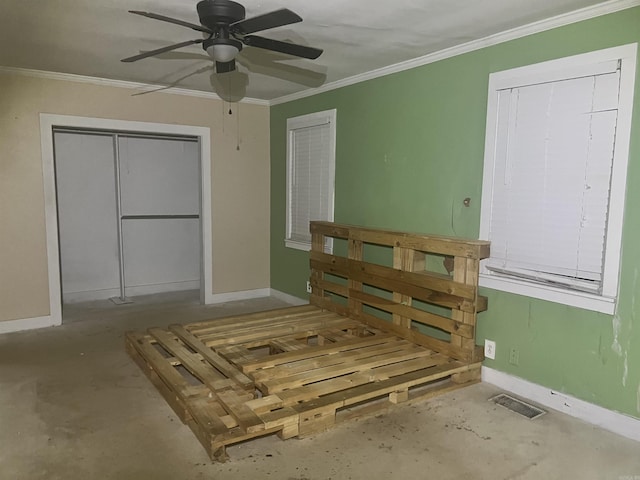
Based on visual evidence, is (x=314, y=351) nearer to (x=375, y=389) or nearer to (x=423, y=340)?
(x=375, y=389)

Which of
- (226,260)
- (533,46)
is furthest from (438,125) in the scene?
(226,260)

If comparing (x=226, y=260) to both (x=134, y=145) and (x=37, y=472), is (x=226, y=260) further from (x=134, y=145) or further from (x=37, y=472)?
(x=37, y=472)

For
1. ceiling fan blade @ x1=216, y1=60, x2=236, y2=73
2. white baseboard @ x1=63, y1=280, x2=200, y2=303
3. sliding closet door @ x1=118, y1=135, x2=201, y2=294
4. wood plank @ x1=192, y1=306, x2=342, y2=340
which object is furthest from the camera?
sliding closet door @ x1=118, y1=135, x2=201, y2=294

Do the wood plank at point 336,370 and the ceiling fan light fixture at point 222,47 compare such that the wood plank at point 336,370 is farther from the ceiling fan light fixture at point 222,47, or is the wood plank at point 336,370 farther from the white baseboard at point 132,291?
the white baseboard at point 132,291

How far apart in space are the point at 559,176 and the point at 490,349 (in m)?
1.21

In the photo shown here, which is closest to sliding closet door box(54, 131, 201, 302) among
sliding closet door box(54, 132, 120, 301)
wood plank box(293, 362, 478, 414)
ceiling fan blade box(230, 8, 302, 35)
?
sliding closet door box(54, 132, 120, 301)

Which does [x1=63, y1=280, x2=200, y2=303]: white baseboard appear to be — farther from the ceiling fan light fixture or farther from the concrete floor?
the ceiling fan light fixture

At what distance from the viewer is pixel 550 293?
2787 millimetres

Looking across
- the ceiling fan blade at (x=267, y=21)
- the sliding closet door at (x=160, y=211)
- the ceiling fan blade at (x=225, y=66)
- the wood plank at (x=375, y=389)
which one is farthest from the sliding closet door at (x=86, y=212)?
the wood plank at (x=375, y=389)

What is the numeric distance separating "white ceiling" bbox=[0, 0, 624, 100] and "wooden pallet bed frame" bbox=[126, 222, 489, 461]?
133 centimetres

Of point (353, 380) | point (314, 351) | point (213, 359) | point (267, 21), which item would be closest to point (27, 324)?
point (213, 359)

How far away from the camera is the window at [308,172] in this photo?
454 cm

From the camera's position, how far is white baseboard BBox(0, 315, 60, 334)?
4156 millimetres

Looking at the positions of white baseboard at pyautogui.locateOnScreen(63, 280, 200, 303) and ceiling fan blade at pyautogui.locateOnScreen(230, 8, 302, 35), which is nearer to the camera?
ceiling fan blade at pyautogui.locateOnScreen(230, 8, 302, 35)
